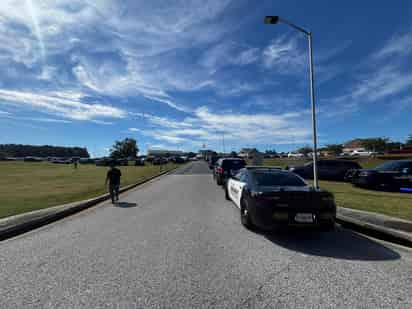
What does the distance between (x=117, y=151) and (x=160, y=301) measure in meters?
112

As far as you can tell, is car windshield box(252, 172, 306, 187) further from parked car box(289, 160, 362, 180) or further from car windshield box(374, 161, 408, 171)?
parked car box(289, 160, 362, 180)

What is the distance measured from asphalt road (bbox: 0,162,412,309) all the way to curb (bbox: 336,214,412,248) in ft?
1.19

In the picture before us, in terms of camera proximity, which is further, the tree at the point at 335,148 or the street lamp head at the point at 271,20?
the tree at the point at 335,148

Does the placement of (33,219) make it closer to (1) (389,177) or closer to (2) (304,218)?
(2) (304,218)

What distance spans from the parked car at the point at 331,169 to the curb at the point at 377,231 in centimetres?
1041

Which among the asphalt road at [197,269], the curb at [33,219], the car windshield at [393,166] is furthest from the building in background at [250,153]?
the asphalt road at [197,269]

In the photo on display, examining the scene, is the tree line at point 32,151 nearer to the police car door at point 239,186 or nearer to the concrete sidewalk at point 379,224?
the police car door at point 239,186

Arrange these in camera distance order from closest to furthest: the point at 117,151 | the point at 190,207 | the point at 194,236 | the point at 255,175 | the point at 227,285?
the point at 227,285 → the point at 194,236 → the point at 255,175 → the point at 190,207 → the point at 117,151

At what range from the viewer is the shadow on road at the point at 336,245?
4074 millimetres

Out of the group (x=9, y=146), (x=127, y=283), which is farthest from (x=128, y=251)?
(x=9, y=146)

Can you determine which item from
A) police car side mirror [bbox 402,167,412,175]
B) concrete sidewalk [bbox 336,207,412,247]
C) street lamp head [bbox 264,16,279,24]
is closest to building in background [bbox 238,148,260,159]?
police car side mirror [bbox 402,167,412,175]

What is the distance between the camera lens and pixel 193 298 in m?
2.76

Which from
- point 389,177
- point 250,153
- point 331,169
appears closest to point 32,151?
point 250,153

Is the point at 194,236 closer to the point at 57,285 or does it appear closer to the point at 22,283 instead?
the point at 57,285
